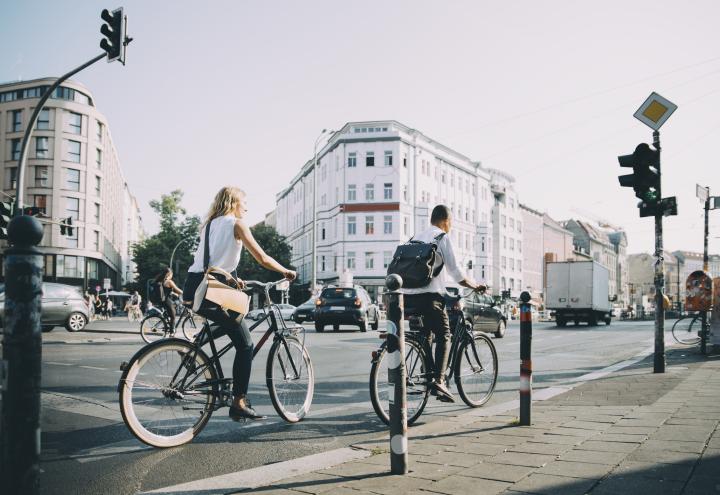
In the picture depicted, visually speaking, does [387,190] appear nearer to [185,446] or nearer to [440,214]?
[440,214]

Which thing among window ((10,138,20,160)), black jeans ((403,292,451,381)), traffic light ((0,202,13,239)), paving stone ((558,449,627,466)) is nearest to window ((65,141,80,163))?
window ((10,138,20,160))

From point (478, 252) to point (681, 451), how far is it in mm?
72921

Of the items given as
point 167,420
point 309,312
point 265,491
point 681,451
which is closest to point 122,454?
point 167,420

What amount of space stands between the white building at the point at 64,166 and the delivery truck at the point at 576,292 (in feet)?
133

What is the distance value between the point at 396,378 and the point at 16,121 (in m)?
63.6

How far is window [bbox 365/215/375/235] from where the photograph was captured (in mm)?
62406

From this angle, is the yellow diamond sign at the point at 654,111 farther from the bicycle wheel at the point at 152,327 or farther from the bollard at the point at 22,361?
the bicycle wheel at the point at 152,327

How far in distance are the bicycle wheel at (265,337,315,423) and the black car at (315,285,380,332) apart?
1635 cm

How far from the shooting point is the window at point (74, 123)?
57469 millimetres

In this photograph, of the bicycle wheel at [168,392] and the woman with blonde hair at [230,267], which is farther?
the woman with blonde hair at [230,267]

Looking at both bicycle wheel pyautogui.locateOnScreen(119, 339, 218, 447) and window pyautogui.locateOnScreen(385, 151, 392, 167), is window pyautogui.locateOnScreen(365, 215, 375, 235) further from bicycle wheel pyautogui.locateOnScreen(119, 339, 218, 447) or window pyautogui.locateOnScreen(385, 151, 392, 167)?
bicycle wheel pyautogui.locateOnScreen(119, 339, 218, 447)

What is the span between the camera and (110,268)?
73188mm

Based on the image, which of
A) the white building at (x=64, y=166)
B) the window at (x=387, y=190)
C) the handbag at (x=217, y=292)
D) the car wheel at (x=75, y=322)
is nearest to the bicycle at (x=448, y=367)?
the handbag at (x=217, y=292)

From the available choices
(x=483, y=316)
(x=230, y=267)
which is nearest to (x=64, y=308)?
(x=483, y=316)
